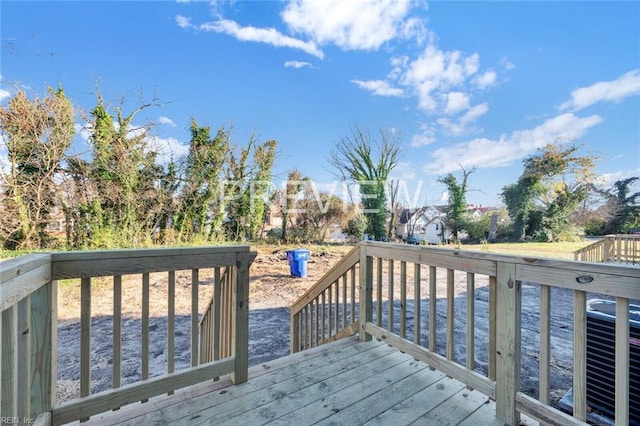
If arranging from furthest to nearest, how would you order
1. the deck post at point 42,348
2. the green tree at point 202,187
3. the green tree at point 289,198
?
the green tree at point 289,198 → the green tree at point 202,187 → the deck post at point 42,348

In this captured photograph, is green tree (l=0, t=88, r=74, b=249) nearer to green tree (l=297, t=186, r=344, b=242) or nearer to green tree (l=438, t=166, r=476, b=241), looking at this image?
green tree (l=297, t=186, r=344, b=242)

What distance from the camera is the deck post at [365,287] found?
2.11m

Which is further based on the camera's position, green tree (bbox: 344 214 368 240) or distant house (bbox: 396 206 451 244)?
distant house (bbox: 396 206 451 244)

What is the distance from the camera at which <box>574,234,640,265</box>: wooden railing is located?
7.04 m

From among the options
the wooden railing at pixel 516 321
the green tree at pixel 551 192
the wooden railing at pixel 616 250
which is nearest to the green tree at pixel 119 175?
the wooden railing at pixel 516 321

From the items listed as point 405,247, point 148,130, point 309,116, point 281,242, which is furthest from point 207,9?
point 281,242

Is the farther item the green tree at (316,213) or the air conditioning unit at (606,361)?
the green tree at (316,213)

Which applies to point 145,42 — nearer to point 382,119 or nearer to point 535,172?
point 382,119

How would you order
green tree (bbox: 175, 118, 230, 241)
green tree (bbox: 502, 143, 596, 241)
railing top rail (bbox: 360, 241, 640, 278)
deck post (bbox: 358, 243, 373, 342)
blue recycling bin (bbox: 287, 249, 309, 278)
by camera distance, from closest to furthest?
railing top rail (bbox: 360, 241, 640, 278) → deck post (bbox: 358, 243, 373, 342) → blue recycling bin (bbox: 287, 249, 309, 278) → green tree (bbox: 175, 118, 230, 241) → green tree (bbox: 502, 143, 596, 241)

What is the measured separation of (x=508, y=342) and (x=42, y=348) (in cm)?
200

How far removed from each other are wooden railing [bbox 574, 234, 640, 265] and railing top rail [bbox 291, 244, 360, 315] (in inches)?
337

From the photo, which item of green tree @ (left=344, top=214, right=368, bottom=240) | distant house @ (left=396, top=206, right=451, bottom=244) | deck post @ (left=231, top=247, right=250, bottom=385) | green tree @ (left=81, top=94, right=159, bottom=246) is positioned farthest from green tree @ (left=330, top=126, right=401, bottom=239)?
deck post @ (left=231, top=247, right=250, bottom=385)

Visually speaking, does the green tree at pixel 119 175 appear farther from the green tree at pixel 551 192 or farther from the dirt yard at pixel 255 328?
the green tree at pixel 551 192

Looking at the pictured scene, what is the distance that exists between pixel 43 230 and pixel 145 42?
496 centimetres
